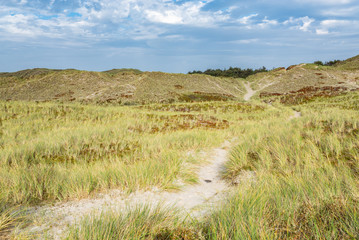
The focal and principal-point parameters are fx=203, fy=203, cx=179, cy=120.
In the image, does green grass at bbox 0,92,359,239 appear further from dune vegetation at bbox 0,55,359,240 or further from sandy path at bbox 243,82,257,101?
sandy path at bbox 243,82,257,101

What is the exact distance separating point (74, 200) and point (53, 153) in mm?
4579

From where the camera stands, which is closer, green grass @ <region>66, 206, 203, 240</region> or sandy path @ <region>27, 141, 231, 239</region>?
green grass @ <region>66, 206, 203, 240</region>

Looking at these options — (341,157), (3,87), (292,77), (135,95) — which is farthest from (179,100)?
(292,77)

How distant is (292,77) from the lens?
66.4m

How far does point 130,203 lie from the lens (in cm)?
350

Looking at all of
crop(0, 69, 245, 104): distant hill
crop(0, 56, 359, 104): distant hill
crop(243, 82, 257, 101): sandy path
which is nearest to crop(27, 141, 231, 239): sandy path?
crop(0, 56, 359, 104): distant hill

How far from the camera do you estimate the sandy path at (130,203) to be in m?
2.76

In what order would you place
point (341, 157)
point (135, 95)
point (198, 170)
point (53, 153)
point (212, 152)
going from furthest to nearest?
point (135, 95) → point (212, 152) → point (53, 153) → point (198, 170) → point (341, 157)

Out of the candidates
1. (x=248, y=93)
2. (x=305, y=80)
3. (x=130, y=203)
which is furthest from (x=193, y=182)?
(x=305, y=80)

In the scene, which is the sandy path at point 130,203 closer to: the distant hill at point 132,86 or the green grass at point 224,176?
the green grass at point 224,176

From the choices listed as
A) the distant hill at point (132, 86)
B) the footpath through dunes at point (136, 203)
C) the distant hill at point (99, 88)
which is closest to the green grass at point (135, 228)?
the footpath through dunes at point (136, 203)

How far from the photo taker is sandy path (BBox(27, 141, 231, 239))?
9.05 ft

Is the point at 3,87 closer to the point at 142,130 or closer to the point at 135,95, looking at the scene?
the point at 135,95

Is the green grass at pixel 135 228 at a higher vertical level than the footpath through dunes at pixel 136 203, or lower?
higher
